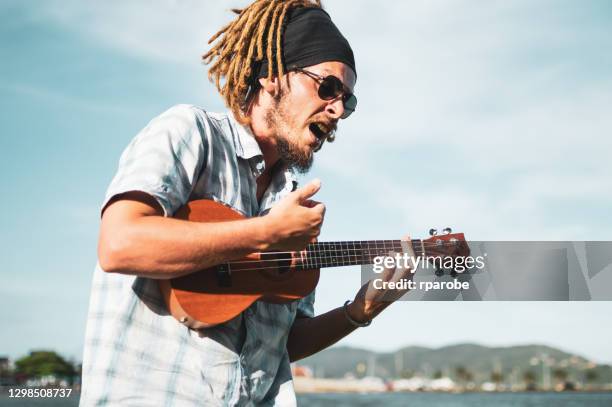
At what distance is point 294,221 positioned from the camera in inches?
95.0

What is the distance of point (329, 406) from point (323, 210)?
85208 mm

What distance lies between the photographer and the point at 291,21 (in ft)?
11.4

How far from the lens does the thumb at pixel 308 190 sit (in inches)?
97.3

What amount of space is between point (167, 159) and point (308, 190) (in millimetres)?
574

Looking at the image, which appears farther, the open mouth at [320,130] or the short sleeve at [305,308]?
the short sleeve at [305,308]

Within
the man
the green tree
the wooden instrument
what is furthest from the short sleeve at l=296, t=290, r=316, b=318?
the green tree

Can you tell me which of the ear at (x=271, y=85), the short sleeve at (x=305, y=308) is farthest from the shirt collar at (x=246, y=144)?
the short sleeve at (x=305, y=308)

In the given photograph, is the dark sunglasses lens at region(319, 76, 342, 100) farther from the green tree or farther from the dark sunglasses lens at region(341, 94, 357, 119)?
the green tree

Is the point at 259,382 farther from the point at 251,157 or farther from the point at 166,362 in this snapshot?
the point at 251,157

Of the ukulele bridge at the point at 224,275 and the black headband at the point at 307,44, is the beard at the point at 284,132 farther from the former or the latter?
the ukulele bridge at the point at 224,275

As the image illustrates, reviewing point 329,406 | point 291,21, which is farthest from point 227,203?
point 329,406

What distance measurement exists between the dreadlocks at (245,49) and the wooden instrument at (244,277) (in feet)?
2.66

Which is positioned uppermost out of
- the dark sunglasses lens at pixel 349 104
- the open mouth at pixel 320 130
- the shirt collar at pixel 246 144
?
the dark sunglasses lens at pixel 349 104

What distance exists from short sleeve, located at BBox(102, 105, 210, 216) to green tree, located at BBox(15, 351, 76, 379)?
7241 cm
